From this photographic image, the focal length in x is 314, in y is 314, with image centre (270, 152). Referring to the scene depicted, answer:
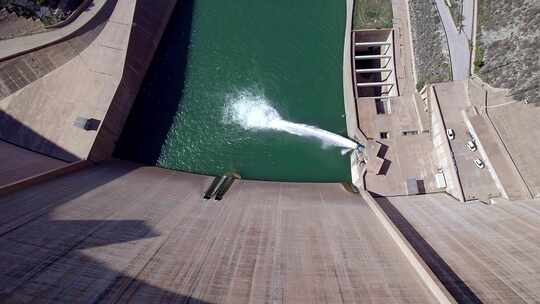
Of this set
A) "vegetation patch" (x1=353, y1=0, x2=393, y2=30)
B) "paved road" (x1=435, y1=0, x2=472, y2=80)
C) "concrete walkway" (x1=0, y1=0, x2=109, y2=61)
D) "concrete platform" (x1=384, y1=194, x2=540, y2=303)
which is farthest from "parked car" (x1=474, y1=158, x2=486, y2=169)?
"concrete walkway" (x1=0, y1=0, x2=109, y2=61)

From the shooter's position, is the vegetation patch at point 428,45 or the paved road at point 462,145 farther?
the vegetation patch at point 428,45

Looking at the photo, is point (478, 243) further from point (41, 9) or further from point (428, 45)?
point (41, 9)

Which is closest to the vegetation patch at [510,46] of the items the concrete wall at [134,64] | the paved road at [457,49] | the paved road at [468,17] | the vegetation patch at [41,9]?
the paved road at [468,17]

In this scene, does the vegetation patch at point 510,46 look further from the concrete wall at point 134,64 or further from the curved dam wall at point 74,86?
the curved dam wall at point 74,86

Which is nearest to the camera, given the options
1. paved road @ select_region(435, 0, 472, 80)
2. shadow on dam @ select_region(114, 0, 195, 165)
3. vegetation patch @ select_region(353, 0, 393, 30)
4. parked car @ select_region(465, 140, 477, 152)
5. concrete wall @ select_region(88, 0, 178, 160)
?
parked car @ select_region(465, 140, 477, 152)

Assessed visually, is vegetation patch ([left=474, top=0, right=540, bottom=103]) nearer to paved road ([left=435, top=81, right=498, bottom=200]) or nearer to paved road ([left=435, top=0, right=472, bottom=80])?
paved road ([left=435, top=0, right=472, bottom=80])
